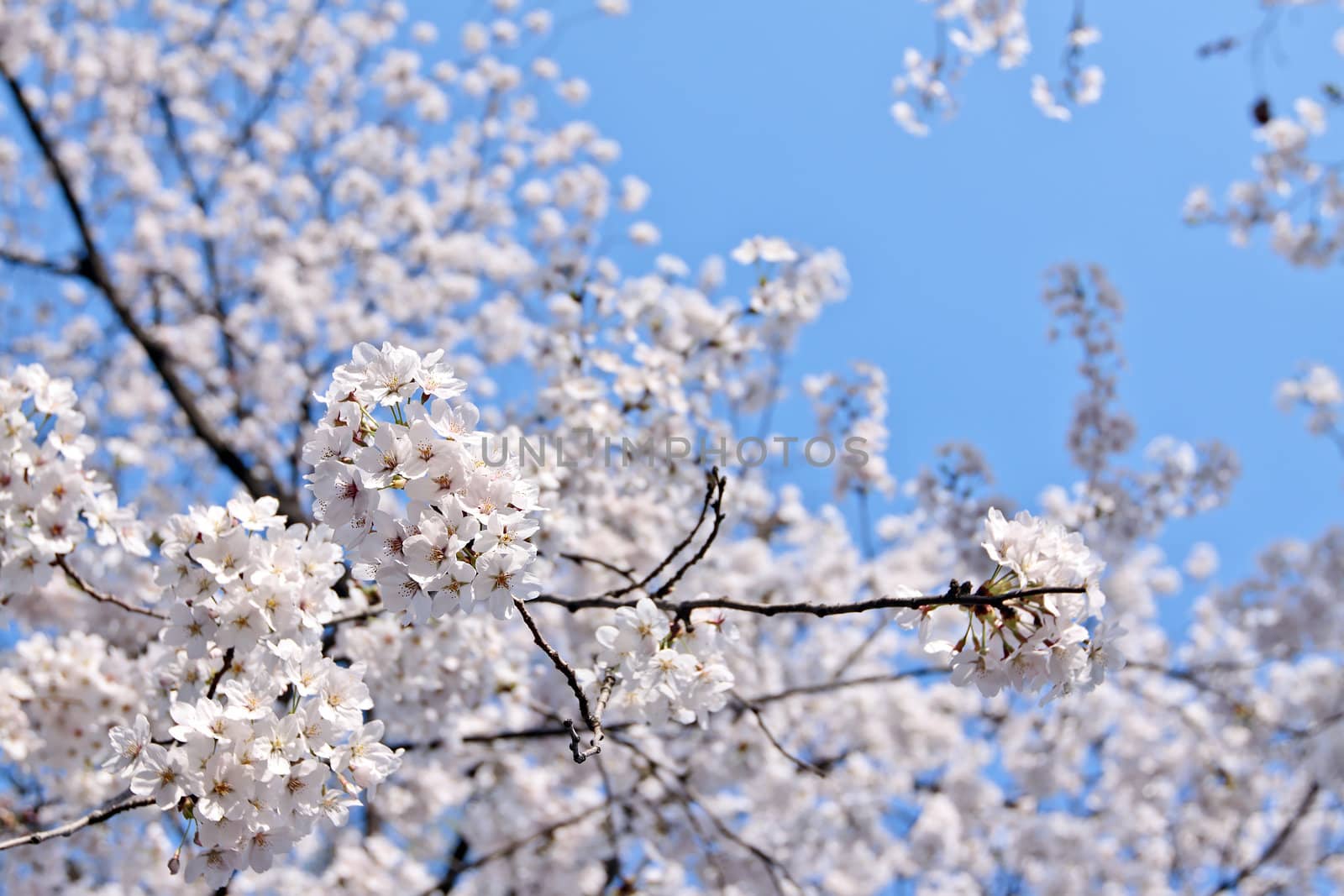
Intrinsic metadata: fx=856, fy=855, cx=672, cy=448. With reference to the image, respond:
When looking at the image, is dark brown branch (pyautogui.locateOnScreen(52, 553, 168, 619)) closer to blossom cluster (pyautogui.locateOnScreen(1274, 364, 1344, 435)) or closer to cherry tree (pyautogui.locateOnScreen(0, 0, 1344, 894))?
cherry tree (pyautogui.locateOnScreen(0, 0, 1344, 894))

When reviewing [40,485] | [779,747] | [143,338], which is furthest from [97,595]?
[143,338]

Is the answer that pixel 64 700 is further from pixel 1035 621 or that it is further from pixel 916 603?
pixel 1035 621

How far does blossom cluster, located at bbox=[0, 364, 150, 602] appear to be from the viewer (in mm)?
2633

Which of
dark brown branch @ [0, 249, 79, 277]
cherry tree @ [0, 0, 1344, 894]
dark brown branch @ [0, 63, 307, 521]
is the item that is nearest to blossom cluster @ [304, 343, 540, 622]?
cherry tree @ [0, 0, 1344, 894]

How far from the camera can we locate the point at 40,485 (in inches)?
105

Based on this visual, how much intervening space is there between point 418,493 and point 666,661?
3.02 feet

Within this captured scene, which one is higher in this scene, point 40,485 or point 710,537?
point 40,485

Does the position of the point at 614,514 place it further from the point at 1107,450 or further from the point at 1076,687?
the point at 1107,450

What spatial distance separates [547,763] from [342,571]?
4.19 meters

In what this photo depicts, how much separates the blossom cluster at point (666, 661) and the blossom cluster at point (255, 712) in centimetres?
66

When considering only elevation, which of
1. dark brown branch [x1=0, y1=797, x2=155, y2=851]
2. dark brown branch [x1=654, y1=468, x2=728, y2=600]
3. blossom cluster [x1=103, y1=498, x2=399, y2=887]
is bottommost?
dark brown branch [x1=0, y1=797, x2=155, y2=851]

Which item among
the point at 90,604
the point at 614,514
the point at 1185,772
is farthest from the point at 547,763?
the point at 1185,772

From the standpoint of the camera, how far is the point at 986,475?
6555 mm

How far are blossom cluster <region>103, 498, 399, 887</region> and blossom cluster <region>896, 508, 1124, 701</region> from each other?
146cm
